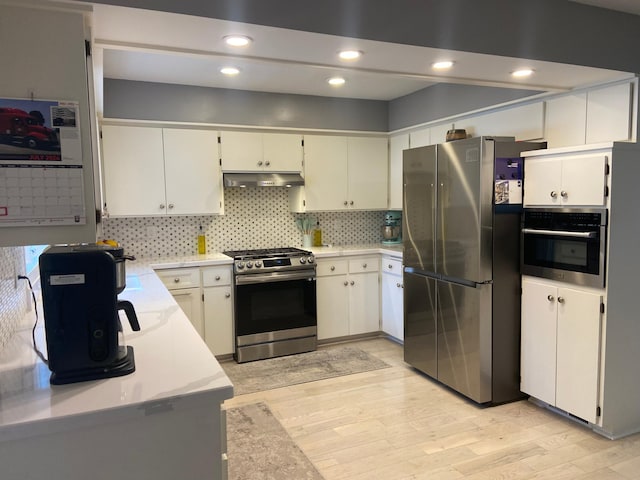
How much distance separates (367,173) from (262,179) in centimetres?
121

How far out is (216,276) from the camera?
4.16 metres

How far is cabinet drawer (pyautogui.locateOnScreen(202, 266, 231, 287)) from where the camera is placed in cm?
412

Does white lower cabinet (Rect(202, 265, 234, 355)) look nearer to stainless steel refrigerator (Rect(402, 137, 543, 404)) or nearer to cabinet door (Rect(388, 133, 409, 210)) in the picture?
stainless steel refrigerator (Rect(402, 137, 543, 404))

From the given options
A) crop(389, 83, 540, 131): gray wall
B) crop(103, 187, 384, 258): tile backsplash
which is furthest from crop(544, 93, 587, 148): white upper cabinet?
crop(103, 187, 384, 258): tile backsplash

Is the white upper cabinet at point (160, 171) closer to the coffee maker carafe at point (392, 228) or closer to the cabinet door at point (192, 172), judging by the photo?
the cabinet door at point (192, 172)

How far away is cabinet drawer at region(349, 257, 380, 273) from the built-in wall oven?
1788 millimetres

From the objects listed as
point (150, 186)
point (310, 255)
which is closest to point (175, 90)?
point (150, 186)

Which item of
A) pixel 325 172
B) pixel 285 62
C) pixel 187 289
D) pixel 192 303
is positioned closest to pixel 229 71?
pixel 285 62

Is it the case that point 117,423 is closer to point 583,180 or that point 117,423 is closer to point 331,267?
point 583,180

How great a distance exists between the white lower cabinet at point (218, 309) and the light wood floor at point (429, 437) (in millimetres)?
809

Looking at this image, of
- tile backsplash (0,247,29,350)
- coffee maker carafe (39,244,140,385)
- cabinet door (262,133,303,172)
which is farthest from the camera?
cabinet door (262,133,303,172)

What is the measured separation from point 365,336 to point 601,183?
285cm

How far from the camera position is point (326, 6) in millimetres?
2010

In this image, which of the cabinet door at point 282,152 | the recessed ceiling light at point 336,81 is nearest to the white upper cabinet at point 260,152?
the cabinet door at point 282,152
